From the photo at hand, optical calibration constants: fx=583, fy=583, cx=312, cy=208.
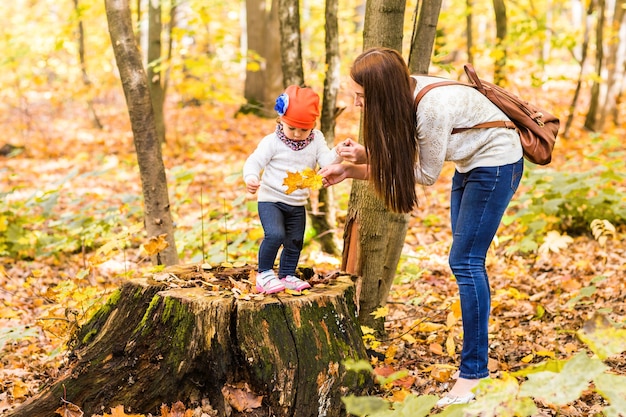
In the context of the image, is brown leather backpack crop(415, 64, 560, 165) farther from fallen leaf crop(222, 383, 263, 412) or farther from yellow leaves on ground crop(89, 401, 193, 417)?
yellow leaves on ground crop(89, 401, 193, 417)

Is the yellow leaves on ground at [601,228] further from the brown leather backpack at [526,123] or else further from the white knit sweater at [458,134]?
the white knit sweater at [458,134]

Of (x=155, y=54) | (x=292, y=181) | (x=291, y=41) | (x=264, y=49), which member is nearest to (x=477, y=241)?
Result: (x=292, y=181)

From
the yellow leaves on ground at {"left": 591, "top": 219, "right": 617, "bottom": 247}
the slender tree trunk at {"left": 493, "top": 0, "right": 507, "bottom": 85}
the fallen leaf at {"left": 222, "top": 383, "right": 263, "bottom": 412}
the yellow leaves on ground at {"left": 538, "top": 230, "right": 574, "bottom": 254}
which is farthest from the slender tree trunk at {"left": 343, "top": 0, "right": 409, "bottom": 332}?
the slender tree trunk at {"left": 493, "top": 0, "right": 507, "bottom": 85}

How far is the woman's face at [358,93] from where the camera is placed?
114 inches

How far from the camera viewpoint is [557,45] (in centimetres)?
1029

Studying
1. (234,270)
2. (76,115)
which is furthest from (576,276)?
(76,115)

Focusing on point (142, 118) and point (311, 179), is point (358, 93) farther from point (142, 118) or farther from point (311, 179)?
point (142, 118)

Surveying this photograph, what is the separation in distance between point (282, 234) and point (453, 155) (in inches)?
44.6

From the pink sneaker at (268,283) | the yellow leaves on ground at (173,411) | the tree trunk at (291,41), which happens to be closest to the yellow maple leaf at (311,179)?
the pink sneaker at (268,283)

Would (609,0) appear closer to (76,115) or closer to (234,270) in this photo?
(234,270)

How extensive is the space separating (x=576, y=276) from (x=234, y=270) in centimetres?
334

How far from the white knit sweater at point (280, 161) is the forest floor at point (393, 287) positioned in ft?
2.26

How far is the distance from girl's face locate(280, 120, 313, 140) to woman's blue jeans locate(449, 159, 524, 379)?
0.96m

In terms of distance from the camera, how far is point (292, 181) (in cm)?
326
